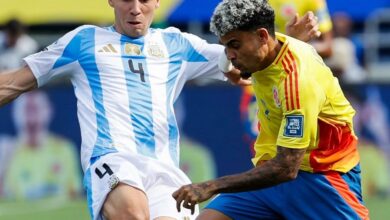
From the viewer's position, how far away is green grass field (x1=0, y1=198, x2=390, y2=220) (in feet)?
41.7

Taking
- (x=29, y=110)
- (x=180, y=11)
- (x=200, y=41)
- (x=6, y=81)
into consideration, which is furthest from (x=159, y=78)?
(x=180, y=11)

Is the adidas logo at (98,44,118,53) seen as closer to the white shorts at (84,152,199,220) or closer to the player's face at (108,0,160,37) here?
the player's face at (108,0,160,37)

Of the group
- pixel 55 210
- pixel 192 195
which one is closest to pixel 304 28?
pixel 192 195

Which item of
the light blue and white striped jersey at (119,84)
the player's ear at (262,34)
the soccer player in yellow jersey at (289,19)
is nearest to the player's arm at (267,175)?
the player's ear at (262,34)

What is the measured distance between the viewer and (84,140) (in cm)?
763

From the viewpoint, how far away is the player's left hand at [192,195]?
657cm

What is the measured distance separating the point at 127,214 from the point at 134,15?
1.32 metres

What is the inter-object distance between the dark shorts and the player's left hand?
0.71 metres

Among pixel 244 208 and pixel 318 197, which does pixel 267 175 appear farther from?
pixel 244 208

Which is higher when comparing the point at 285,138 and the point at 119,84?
the point at 285,138

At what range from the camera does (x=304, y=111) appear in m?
6.70

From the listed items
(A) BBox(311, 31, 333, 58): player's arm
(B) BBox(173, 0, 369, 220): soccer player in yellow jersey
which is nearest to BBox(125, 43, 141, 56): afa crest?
(B) BBox(173, 0, 369, 220): soccer player in yellow jersey

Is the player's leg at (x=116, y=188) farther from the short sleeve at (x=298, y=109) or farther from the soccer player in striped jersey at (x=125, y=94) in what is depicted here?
the short sleeve at (x=298, y=109)

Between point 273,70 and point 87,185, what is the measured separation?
56.1 inches
